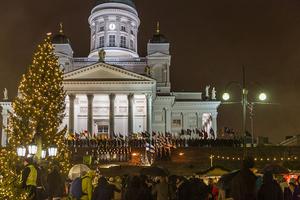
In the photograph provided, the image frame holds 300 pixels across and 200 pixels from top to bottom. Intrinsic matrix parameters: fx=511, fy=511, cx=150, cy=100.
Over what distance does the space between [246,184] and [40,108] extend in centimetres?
2062

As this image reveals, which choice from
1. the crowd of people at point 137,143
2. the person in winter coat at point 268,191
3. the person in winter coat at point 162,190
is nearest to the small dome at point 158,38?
the crowd of people at point 137,143

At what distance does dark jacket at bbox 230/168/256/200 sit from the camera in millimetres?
10133

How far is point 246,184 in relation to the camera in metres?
10.2

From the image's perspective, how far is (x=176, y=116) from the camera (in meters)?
72.5

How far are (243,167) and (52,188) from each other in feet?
34.9

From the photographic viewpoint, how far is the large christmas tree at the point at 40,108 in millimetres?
27984

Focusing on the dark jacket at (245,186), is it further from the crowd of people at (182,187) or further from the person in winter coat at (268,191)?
the person in winter coat at (268,191)

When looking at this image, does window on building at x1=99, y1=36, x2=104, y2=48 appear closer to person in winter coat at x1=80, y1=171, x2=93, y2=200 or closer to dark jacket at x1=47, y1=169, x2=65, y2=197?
dark jacket at x1=47, y1=169, x2=65, y2=197

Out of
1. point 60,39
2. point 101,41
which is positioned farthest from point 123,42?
point 60,39

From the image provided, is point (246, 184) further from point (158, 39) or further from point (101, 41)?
point (101, 41)

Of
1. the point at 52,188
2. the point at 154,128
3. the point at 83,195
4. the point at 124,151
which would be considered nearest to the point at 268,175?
the point at 83,195

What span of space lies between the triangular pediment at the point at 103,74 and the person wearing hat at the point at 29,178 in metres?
47.4

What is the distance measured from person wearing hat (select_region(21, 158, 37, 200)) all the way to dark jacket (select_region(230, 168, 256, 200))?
6.37 meters

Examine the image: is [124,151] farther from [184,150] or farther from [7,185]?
[7,185]
